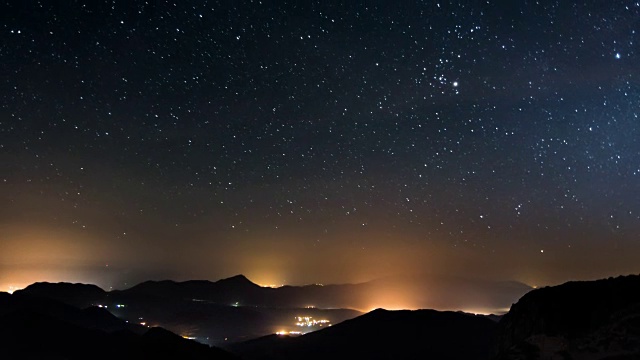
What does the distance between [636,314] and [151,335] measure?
136 feet

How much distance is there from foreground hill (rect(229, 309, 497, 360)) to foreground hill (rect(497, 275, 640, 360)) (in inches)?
1194

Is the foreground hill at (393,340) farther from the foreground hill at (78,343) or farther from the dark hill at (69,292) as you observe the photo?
the dark hill at (69,292)

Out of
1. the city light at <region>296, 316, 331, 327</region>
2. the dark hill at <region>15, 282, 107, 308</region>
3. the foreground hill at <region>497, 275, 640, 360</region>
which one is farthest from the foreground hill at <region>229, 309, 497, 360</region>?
the dark hill at <region>15, 282, 107, 308</region>

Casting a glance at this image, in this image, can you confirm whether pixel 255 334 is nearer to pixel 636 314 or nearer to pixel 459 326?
pixel 459 326

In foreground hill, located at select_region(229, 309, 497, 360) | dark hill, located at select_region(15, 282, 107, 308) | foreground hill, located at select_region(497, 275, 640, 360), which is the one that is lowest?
foreground hill, located at select_region(229, 309, 497, 360)

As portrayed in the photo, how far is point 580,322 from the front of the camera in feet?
53.8

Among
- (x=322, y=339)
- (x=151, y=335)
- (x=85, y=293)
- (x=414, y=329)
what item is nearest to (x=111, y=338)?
(x=151, y=335)

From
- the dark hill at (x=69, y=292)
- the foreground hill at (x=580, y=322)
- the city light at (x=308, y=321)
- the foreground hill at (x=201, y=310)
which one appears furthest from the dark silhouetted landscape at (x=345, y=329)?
the city light at (x=308, y=321)

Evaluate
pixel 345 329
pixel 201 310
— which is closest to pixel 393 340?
pixel 345 329

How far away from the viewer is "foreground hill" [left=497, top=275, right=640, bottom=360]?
14.9 metres

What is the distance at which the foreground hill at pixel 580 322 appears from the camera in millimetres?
14906

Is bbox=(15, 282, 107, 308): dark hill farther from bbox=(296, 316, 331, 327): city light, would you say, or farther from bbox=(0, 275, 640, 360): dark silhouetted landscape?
bbox=(296, 316, 331, 327): city light

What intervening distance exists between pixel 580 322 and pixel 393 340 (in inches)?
1713

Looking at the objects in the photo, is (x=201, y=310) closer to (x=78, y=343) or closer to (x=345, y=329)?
(x=345, y=329)
